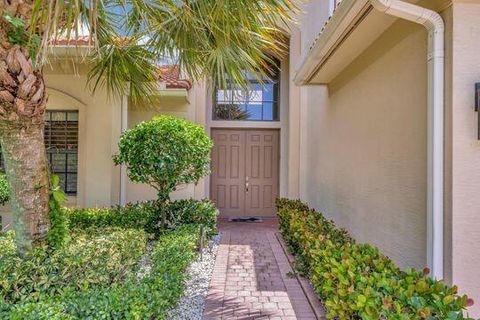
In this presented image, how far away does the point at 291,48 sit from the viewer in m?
11.0

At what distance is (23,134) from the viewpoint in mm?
4238

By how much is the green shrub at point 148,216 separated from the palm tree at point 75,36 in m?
3.04

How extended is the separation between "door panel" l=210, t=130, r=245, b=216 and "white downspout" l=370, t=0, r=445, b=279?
8395 millimetres

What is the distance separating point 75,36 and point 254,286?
3864 mm

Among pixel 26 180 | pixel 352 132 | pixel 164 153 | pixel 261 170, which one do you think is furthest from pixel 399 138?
pixel 261 170

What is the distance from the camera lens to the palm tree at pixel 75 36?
12.6 ft

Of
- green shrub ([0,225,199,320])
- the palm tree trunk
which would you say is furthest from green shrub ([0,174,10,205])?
green shrub ([0,225,199,320])

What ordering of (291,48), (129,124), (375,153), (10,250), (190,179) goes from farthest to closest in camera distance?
(291,48)
(129,124)
(190,179)
(375,153)
(10,250)

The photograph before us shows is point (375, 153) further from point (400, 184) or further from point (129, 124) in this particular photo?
point (129, 124)

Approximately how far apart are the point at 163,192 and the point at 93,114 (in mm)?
2751

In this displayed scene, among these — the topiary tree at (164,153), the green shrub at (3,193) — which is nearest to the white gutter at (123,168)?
the topiary tree at (164,153)

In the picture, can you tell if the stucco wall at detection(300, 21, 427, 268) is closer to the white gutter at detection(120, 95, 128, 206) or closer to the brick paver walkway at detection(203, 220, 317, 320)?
the brick paver walkway at detection(203, 220, 317, 320)

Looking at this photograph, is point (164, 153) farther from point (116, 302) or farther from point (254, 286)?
point (116, 302)

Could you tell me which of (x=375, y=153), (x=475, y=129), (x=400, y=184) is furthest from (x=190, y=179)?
(x=475, y=129)
